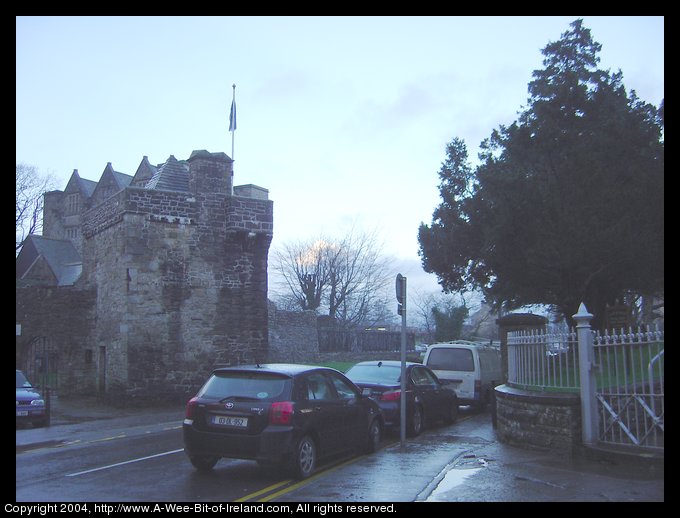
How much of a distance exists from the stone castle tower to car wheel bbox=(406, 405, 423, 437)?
11.1 metres

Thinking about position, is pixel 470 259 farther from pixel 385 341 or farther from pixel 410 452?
pixel 385 341

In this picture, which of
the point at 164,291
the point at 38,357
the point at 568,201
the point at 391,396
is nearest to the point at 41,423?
the point at 164,291

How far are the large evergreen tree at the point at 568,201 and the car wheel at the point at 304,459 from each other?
1294 centimetres

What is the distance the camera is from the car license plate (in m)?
8.48

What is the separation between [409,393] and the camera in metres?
12.9

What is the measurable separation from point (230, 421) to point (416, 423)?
5.43 meters

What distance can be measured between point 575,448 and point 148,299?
1553 cm

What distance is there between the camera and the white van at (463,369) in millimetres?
17672

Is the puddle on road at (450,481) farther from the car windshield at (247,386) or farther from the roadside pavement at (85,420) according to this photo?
the roadside pavement at (85,420)

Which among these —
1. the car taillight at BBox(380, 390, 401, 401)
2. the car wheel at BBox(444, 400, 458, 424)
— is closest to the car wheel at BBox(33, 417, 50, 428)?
the car taillight at BBox(380, 390, 401, 401)

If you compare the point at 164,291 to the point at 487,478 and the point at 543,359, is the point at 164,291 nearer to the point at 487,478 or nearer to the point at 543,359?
the point at 543,359

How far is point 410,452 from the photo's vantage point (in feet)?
35.4

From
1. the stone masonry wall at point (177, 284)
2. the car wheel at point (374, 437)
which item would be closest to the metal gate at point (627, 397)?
the car wheel at point (374, 437)
